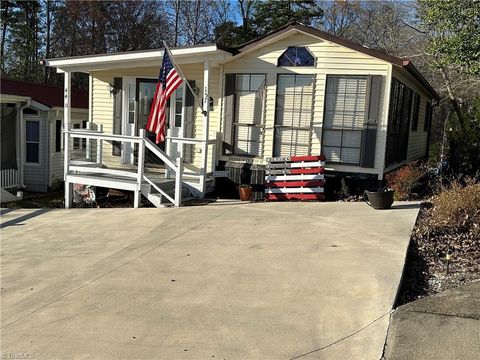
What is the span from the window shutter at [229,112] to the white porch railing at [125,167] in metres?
0.33

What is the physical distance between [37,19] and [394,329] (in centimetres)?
3256

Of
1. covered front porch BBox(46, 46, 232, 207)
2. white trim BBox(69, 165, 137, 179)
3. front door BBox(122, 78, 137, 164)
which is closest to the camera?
covered front porch BBox(46, 46, 232, 207)

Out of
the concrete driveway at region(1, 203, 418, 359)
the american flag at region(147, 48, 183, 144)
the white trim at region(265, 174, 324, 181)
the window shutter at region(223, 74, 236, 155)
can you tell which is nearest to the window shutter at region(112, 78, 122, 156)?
the american flag at region(147, 48, 183, 144)

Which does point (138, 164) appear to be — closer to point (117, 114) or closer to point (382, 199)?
point (117, 114)

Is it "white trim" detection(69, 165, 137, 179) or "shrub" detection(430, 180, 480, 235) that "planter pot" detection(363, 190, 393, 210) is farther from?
"white trim" detection(69, 165, 137, 179)

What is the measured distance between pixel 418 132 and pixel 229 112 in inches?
378

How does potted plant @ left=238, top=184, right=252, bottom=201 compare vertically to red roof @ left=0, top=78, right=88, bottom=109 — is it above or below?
below

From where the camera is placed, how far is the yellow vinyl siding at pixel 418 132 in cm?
1346

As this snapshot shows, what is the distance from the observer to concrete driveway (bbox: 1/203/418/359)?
412cm

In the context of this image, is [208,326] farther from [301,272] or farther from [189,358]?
[301,272]

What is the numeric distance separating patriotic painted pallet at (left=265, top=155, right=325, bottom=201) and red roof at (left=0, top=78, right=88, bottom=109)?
9492mm

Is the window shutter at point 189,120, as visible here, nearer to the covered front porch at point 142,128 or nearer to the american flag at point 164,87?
the covered front porch at point 142,128

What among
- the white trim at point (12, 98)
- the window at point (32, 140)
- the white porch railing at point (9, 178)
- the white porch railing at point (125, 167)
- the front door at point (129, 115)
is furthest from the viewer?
the window at point (32, 140)

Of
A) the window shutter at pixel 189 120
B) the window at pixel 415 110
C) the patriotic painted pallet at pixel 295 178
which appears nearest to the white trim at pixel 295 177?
the patriotic painted pallet at pixel 295 178
